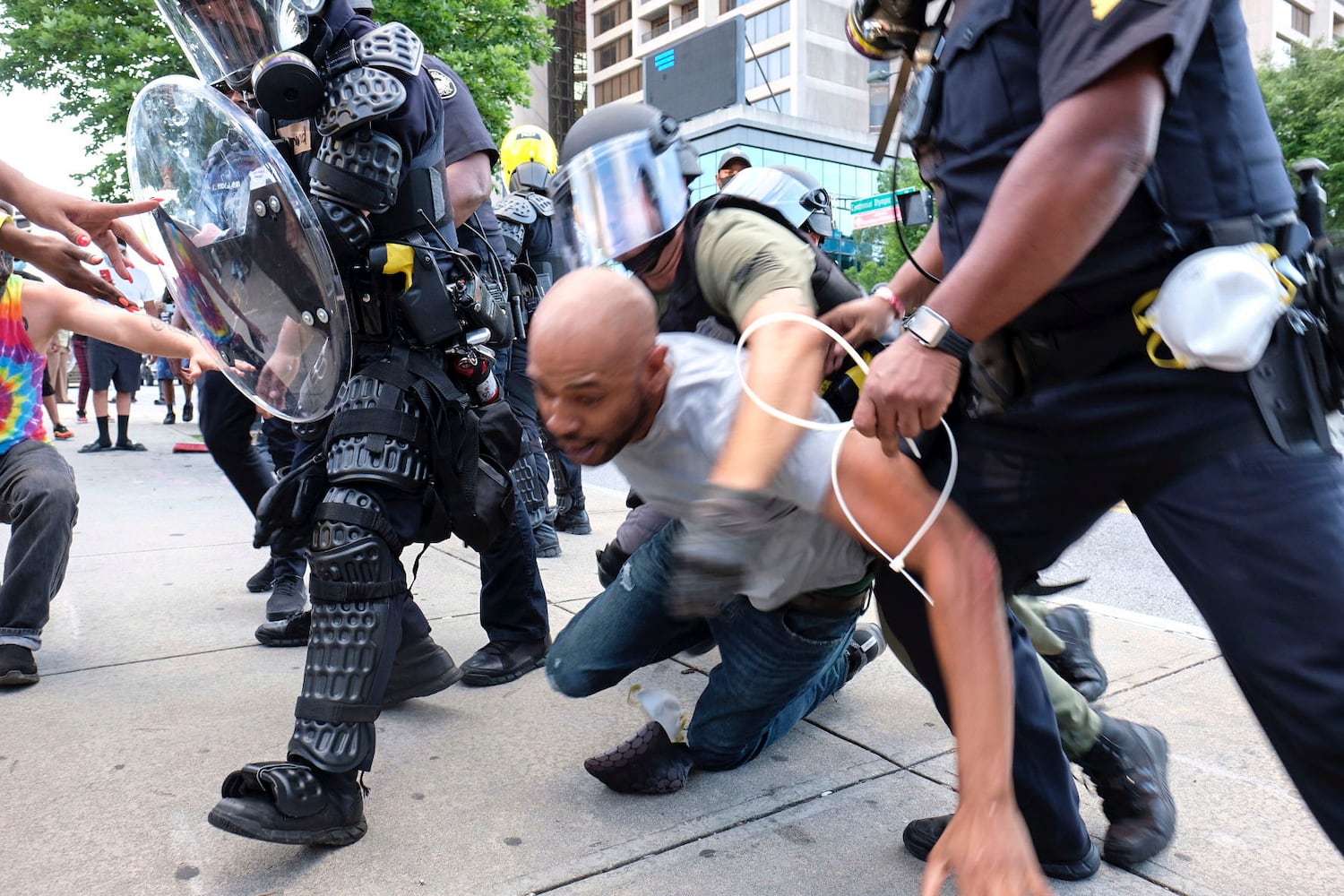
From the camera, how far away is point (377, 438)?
225cm

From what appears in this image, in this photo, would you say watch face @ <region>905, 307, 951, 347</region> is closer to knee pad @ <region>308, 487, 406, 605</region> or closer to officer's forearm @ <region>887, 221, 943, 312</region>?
officer's forearm @ <region>887, 221, 943, 312</region>

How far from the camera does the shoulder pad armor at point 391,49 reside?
2.23 metres

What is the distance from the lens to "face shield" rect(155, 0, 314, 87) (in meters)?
2.22

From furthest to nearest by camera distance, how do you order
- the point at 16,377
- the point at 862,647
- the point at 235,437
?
the point at 235,437, the point at 16,377, the point at 862,647

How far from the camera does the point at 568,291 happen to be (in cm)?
162

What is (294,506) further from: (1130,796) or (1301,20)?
(1301,20)

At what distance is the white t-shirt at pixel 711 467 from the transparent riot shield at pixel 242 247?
95 cm

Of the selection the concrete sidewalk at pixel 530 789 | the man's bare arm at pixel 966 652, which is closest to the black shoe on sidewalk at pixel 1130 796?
the concrete sidewalk at pixel 530 789

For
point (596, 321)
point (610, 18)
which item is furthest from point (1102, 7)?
point (610, 18)

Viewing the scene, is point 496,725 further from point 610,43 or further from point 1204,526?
point 610,43

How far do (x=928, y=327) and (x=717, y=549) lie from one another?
1.46 ft

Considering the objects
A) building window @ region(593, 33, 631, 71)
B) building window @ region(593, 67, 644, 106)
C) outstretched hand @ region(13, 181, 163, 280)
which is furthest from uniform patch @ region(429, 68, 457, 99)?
building window @ region(593, 33, 631, 71)

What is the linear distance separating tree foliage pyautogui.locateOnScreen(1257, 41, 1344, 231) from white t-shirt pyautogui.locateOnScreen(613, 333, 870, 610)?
27135 millimetres

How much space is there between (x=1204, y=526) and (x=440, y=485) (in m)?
1.67
